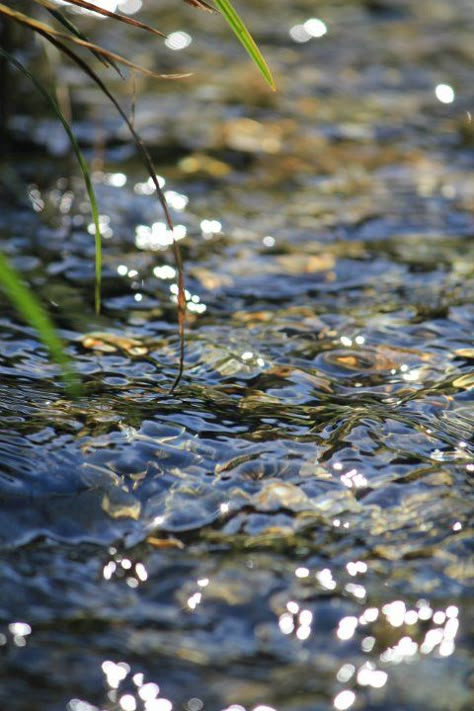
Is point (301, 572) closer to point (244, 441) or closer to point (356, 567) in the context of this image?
point (356, 567)

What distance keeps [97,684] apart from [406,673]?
47 cm

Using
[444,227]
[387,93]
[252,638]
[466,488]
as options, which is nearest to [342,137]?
[387,93]

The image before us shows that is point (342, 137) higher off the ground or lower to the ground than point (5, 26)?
lower

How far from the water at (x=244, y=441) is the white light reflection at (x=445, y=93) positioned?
0.76m

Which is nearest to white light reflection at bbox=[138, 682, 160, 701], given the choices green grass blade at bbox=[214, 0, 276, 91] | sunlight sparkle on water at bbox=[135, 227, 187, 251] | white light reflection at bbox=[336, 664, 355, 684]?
white light reflection at bbox=[336, 664, 355, 684]

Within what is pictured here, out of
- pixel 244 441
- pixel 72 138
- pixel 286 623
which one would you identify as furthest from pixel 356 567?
pixel 72 138

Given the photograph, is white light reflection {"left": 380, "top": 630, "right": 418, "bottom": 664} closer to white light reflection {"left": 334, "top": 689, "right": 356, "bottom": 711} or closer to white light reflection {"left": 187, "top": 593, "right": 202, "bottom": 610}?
white light reflection {"left": 334, "top": 689, "right": 356, "bottom": 711}

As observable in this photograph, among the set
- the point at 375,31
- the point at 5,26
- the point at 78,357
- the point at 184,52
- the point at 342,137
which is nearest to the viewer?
the point at 78,357

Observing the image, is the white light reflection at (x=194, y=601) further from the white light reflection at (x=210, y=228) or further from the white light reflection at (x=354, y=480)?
the white light reflection at (x=210, y=228)

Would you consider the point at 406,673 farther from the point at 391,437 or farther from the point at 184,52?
the point at 184,52

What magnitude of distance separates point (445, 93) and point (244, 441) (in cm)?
334

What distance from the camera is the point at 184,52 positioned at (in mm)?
5281

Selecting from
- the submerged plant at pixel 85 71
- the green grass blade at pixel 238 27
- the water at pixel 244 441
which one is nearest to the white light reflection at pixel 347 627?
the water at pixel 244 441

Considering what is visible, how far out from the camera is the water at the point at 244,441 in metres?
1.51
